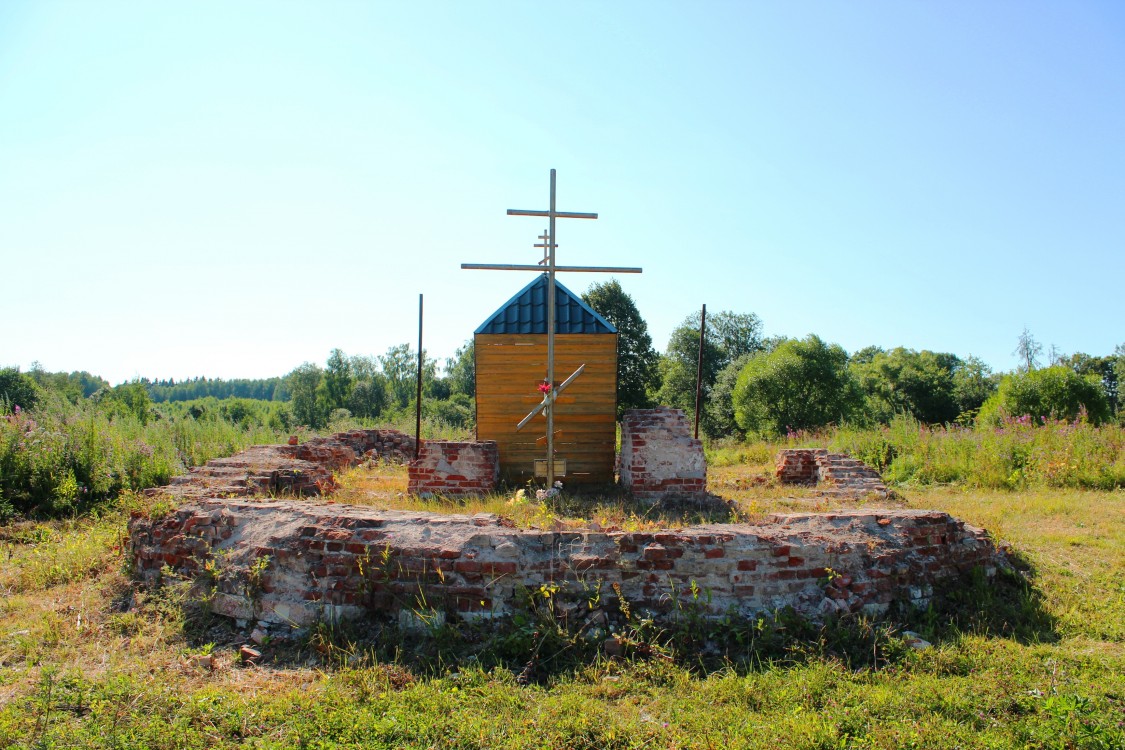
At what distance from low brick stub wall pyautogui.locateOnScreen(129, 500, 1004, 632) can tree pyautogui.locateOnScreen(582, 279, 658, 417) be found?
21514 mm

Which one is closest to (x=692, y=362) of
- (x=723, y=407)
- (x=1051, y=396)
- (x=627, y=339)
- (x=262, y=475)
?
(x=723, y=407)

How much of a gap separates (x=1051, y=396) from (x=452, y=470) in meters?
20.7

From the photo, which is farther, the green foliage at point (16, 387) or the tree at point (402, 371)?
the tree at point (402, 371)

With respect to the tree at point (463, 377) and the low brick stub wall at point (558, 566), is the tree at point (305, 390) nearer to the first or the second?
the tree at point (463, 377)

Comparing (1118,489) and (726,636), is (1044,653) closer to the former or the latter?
(726,636)

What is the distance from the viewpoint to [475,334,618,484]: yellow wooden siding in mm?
8945

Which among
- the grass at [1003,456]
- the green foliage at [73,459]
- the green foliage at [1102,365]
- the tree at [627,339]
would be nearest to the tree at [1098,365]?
the green foliage at [1102,365]

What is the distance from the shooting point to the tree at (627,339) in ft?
86.3

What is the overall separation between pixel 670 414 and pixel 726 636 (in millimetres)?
3900

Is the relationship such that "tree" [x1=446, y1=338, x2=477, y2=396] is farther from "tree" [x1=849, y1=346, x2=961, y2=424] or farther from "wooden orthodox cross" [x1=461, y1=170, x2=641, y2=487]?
"wooden orthodox cross" [x1=461, y1=170, x2=641, y2=487]

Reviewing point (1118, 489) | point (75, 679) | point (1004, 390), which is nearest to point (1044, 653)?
point (75, 679)

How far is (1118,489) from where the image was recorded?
30.0 feet

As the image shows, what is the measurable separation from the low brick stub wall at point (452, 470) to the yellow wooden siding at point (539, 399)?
1.10 m

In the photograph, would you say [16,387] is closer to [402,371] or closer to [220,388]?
[402,371]
